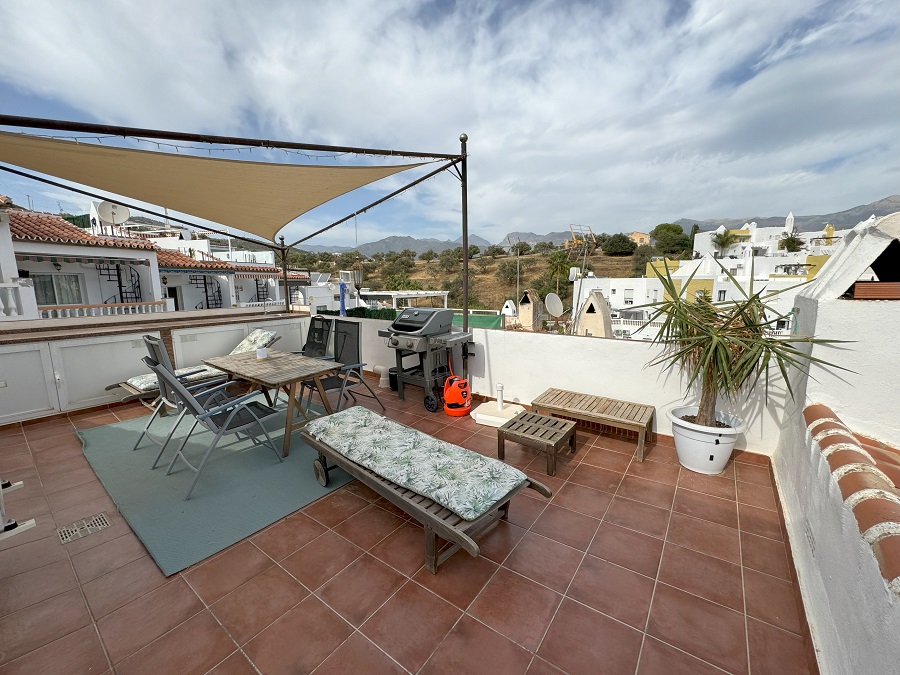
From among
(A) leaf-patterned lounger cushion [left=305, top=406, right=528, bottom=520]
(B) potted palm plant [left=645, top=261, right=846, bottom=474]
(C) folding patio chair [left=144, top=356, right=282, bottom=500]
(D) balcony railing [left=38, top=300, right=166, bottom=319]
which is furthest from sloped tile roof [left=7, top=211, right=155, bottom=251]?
(B) potted palm plant [left=645, top=261, right=846, bottom=474]

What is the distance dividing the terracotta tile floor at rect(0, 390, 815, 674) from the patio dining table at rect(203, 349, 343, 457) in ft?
3.77

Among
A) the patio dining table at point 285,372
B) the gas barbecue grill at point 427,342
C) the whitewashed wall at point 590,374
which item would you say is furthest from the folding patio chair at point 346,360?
the whitewashed wall at point 590,374

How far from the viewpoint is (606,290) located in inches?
903

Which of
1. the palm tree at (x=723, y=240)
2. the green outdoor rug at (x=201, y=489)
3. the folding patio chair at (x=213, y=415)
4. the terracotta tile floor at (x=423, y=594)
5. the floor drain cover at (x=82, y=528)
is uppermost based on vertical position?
the palm tree at (x=723, y=240)

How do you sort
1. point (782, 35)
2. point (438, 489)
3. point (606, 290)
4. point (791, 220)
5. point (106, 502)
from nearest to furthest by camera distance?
point (438, 489)
point (106, 502)
point (782, 35)
point (606, 290)
point (791, 220)

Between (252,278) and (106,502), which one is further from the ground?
(252,278)

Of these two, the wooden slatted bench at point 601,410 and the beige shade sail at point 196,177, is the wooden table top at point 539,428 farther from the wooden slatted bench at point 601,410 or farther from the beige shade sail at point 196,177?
the beige shade sail at point 196,177

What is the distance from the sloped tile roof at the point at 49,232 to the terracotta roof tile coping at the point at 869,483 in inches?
501

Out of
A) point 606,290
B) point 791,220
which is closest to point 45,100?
point 606,290

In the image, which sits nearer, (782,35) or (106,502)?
(106,502)

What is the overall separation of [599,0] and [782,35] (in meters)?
3.67

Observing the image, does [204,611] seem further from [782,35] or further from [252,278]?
[252,278]

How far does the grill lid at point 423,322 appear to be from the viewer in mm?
4297

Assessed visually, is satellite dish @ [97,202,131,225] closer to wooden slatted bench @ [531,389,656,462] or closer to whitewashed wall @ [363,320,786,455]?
whitewashed wall @ [363,320,786,455]
